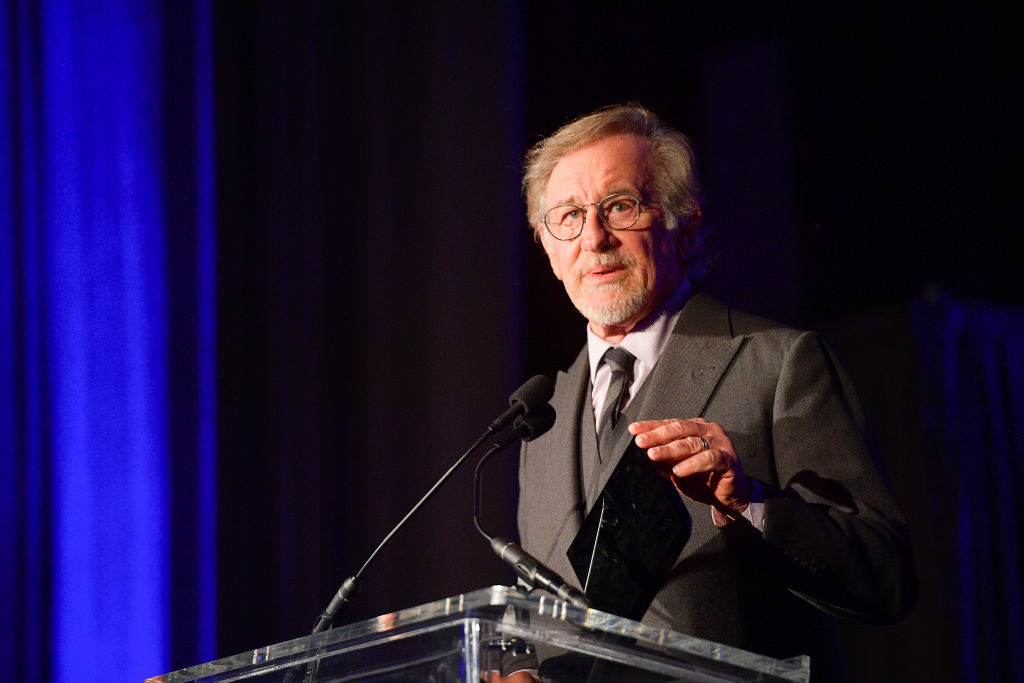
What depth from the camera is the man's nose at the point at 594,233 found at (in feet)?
7.34

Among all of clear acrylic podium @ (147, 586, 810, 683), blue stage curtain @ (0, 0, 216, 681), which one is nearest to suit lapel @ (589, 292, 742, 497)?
clear acrylic podium @ (147, 586, 810, 683)

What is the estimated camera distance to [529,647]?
0.99m

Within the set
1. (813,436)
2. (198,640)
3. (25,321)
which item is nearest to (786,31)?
(813,436)

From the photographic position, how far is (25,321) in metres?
2.34

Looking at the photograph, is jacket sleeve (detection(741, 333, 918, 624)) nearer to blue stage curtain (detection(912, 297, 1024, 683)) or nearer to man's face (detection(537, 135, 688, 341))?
man's face (detection(537, 135, 688, 341))

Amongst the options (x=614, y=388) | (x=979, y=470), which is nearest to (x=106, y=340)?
(x=614, y=388)

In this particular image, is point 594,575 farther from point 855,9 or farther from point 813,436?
point 855,9

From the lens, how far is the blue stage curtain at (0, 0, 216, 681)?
2320mm

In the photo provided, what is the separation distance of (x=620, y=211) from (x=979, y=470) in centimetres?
118

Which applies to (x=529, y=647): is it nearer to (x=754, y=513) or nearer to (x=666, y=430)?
(x=666, y=430)

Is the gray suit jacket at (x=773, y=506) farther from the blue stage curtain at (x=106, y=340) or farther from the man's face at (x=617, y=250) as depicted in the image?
the blue stage curtain at (x=106, y=340)

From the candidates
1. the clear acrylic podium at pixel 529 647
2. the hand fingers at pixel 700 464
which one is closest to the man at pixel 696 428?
the hand fingers at pixel 700 464

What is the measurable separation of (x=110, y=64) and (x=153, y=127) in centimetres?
19

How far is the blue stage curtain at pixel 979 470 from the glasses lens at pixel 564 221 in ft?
3.23
